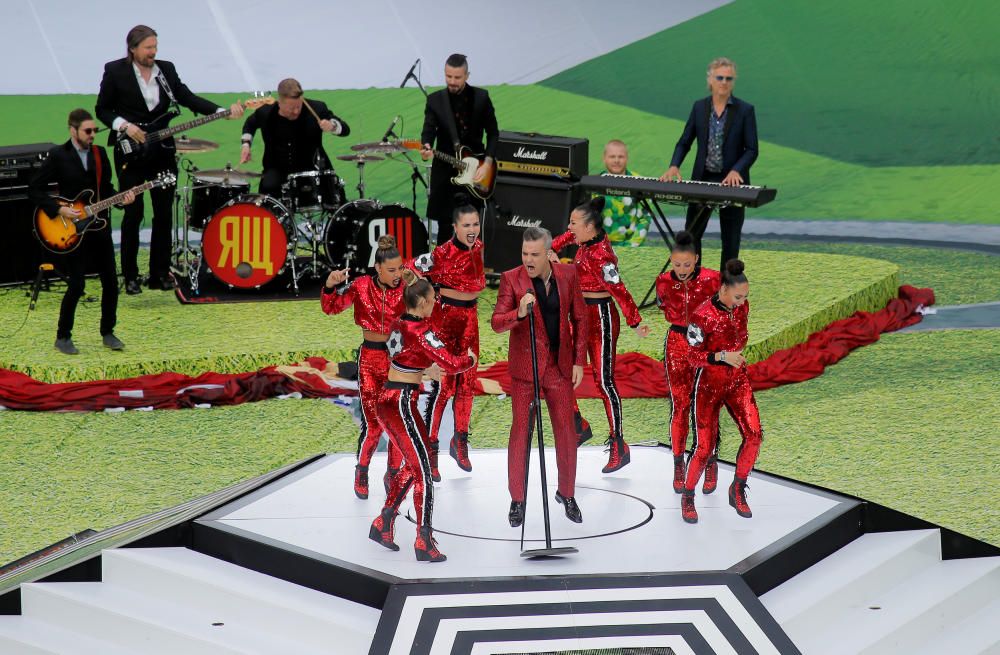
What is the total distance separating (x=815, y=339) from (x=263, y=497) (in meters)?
5.21

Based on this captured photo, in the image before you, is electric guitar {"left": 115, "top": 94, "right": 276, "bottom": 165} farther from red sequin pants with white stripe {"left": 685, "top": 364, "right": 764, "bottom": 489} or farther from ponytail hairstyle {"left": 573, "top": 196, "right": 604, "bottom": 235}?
red sequin pants with white stripe {"left": 685, "top": 364, "right": 764, "bottom": 489}

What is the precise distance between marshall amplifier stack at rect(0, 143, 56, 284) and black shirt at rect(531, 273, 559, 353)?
7.03m

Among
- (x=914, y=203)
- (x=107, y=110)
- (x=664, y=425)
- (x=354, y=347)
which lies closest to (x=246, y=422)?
(x=354, y=347)

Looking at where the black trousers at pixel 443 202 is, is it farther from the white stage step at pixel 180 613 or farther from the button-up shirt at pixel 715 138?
the white stage step at pixel 180 613

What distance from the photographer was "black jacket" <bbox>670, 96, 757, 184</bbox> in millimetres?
9875

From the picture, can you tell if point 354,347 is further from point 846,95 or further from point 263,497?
point 846,95

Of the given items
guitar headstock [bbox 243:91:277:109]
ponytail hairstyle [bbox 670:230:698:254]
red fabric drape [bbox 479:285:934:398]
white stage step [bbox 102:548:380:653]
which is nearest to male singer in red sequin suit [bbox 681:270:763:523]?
ponytail hairstyle [bbox 670:230:698:254]

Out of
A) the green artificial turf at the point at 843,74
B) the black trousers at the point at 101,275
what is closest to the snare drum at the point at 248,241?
the black trousers at the point at 101,275

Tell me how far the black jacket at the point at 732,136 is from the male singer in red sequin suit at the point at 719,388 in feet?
11.9

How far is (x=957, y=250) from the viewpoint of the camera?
14.7 m

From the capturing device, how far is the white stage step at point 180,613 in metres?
5.64

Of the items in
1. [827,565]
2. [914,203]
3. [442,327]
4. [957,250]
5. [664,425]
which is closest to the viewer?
[827,565]

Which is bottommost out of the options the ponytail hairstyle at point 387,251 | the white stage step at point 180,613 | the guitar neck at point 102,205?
the white stage step at point 180,613

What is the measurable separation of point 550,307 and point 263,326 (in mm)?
4788
